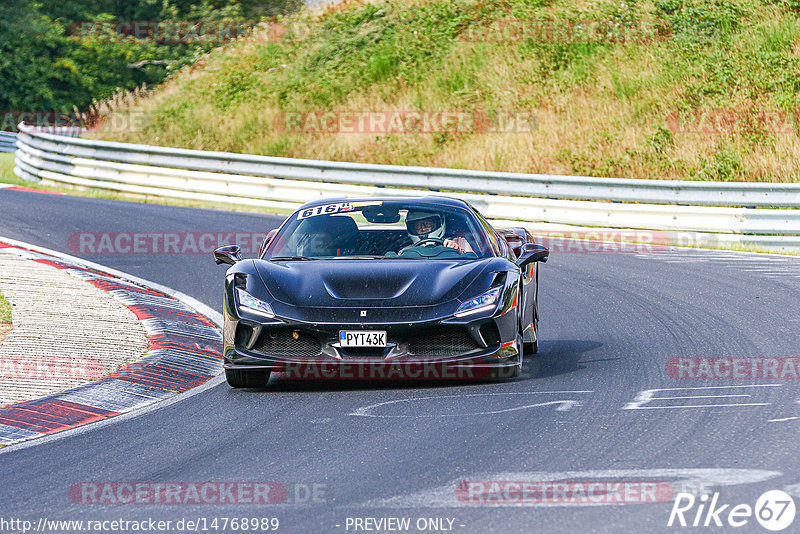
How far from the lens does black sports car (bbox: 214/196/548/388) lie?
8219 mm

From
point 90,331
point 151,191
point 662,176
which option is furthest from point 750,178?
point 90,331

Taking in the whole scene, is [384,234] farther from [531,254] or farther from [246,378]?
[246,378]

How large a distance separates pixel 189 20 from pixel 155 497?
49445 mm

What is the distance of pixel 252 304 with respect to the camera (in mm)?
8570

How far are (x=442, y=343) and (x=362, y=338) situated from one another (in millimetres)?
544

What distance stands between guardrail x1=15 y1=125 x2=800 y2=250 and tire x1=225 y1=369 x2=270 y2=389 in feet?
36.0

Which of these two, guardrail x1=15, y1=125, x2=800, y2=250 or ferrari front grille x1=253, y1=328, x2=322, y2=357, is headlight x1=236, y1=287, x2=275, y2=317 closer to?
ferrari front grille x1=253, y1=328, x2=322, y2=357

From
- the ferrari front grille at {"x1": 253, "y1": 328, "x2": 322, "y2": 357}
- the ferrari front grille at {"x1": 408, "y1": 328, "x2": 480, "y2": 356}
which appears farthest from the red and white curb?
the ferrari front grille at {"x1": 408, "y1": 328, "x2": 480, "y2": 356}

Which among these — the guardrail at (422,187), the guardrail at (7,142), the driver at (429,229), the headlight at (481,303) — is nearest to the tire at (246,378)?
the headlight at (481,303)

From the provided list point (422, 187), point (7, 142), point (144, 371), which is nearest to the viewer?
point (144, 371)

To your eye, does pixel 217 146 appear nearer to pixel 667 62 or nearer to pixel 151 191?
pixel 151 191

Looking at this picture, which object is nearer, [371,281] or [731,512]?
[731,512]

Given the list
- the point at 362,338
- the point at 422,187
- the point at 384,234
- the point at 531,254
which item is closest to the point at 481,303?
the point at 362,338

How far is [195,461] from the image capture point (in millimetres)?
6496
